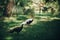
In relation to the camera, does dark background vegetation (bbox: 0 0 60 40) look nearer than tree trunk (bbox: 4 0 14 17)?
Yes

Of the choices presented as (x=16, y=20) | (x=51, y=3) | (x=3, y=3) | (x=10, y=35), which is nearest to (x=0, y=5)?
(x=3, y=3)

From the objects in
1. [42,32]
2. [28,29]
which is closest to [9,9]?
[28,29]

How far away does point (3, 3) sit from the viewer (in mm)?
3711

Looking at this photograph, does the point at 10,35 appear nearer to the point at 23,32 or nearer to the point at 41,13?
the point at 23,32

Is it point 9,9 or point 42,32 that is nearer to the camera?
point 42,32

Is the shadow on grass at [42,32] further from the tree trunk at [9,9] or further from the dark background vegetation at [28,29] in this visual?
the tree trunk at [9,9]

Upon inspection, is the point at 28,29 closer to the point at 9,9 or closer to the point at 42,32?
the point at 42,32

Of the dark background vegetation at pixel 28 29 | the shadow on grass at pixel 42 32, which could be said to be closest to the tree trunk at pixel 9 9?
the dark background vegetation at pixel 28 29

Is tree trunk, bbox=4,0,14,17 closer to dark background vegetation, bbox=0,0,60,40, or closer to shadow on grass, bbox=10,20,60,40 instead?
dark background vegetation, bbox=0,0,60,40

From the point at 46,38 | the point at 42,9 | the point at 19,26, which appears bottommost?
the point at 46,38

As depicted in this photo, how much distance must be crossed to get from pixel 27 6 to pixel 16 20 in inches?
15.2

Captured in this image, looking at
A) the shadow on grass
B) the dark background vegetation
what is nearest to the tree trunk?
the dark background vegetation

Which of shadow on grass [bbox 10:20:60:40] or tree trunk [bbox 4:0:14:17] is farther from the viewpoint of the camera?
tree trunk [bbox 4:0:14:17]

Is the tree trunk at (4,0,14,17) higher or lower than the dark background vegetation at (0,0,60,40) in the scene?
higher
